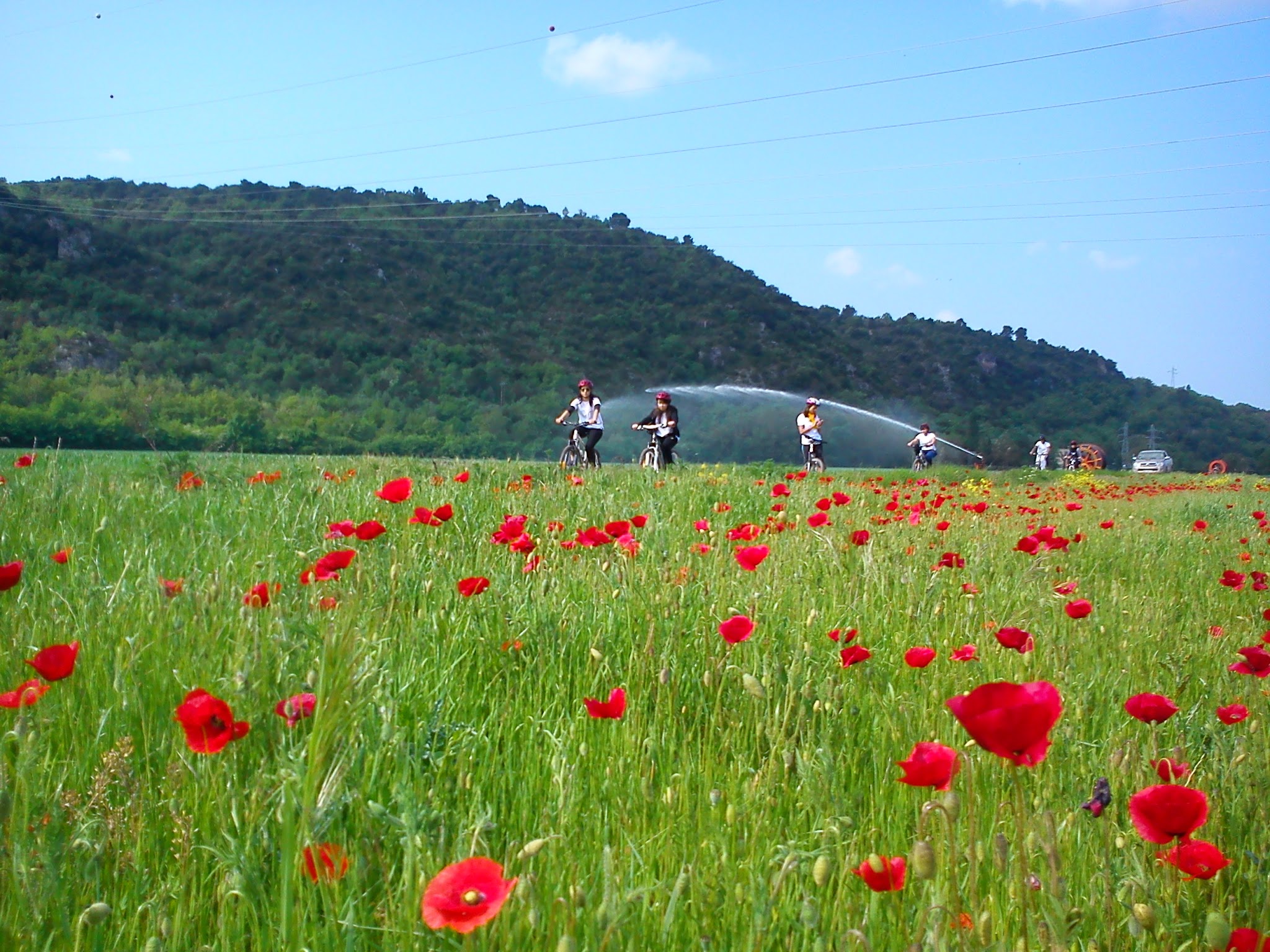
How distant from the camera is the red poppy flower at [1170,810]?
1.19 metres

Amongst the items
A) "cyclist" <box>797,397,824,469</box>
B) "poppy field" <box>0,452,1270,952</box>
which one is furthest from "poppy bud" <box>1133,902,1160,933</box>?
"cyclist" <box>797,397,824,469</box>

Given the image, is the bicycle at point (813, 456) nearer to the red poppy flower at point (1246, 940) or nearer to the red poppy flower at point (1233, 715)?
the red poppy flower at point (1233, 715)

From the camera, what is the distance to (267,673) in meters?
1.89

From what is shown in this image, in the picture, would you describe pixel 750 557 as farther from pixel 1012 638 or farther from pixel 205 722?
pixel 205 722

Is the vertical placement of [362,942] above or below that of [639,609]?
below

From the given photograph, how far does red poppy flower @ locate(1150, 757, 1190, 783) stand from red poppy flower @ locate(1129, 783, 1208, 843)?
40 cm

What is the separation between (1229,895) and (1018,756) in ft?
3.20

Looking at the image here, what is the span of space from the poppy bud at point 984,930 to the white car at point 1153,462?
64.6 meters

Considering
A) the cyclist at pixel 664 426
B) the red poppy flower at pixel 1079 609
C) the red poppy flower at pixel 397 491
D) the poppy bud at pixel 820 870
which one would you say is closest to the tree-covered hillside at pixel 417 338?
the cyclist at pixel 664 426

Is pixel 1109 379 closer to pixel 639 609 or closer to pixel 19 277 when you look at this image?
pixel 19 277

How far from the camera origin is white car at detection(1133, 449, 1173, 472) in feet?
198

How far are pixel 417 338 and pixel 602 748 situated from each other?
51552mm

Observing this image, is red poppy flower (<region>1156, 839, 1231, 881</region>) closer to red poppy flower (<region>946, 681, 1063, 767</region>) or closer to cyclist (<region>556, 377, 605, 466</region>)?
red poppy flower (<region>946, 681, 1063, 767</region>)

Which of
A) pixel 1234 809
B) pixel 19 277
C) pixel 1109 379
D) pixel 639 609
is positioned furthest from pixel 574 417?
pixel 1109 379
